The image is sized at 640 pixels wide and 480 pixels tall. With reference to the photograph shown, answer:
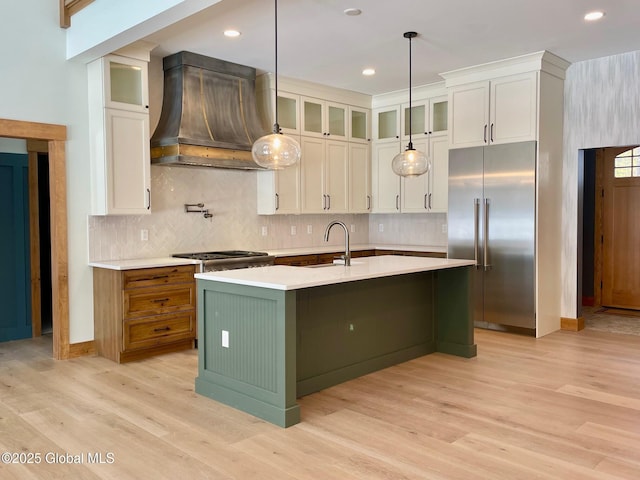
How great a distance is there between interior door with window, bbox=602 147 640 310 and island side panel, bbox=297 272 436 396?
359 cm

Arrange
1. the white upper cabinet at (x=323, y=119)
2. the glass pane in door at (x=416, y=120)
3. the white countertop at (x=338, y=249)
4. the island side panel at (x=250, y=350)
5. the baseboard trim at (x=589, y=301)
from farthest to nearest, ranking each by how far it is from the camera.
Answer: the baseboard trim at (x=589, y=301), the glass pane in door at (x=416, y=120), the white upper cabinet at (x=323, y=119), the white countertop at (x=338, y=249), the island side panel at (x=250, y=350)

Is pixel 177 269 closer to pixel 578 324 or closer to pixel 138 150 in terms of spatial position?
pixel 138 150

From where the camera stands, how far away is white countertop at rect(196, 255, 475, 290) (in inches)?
133

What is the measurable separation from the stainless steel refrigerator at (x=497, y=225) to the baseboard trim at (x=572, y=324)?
60 centimetres

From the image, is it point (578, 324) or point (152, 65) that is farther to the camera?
point (578, 324)

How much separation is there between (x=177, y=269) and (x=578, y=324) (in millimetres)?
4264

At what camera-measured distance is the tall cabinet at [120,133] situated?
4.88 meters

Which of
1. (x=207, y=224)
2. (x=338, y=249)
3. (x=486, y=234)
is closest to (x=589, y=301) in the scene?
(x=486, y=234)

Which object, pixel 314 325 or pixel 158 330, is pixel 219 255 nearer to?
pixel 158 330

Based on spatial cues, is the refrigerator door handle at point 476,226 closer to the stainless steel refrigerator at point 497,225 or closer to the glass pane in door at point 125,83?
the stainless steel refrigerator at point 497,225

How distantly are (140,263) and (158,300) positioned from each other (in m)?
0.37

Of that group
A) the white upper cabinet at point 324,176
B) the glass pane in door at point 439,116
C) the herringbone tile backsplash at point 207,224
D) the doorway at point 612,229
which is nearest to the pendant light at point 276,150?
the herringbone tile backsplash at point 207,224

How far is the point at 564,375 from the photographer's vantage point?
4.34 metres

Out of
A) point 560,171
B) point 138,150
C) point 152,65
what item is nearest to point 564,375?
A: point 560,171
